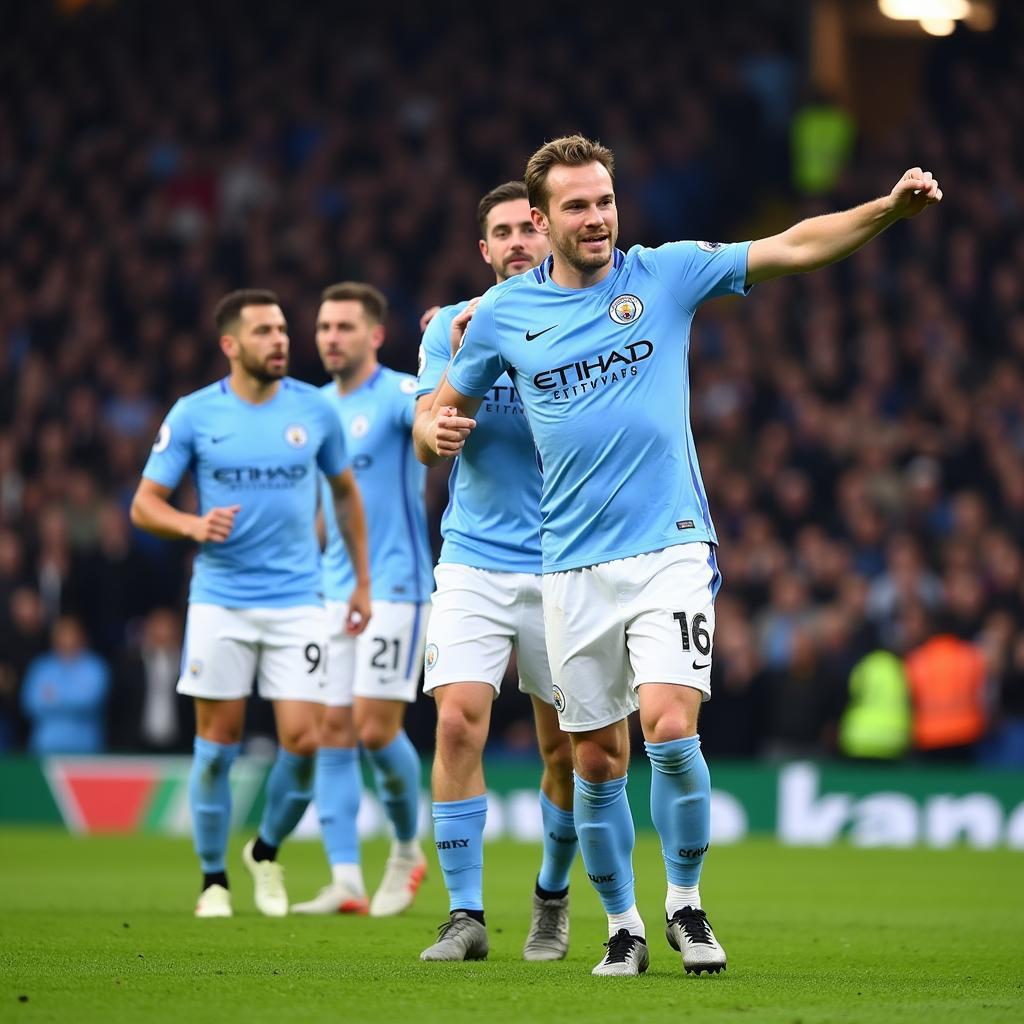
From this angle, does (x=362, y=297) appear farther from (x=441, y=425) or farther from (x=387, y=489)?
(x=441, y=425)

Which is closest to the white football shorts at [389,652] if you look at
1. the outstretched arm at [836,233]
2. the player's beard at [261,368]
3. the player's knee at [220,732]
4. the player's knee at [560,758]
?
the player's knee at [220,732]

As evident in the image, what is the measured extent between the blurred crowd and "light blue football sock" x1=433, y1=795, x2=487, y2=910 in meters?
9.73

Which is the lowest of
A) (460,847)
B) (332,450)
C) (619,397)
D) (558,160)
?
(460,847)

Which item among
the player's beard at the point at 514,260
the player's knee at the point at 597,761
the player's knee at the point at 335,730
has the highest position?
the player's beard at the point at 514,260

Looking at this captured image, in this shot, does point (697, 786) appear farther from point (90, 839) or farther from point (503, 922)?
point (90, 839)

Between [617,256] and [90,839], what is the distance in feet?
35.0

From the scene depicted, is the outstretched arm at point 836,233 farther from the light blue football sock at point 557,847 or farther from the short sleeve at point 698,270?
the light blue football sock at point 557,847

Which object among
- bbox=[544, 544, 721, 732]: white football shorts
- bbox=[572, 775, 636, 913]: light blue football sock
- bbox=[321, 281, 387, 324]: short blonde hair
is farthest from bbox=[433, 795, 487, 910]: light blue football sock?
bbox=[321, 281, 387, 324]: short blonde hair

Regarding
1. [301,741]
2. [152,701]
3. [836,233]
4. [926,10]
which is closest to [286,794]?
[301,741]

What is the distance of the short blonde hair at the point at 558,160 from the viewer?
6.73 m

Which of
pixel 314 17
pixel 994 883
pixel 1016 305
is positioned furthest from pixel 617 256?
pixel 314 17

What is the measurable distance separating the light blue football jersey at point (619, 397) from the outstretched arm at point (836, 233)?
0.34ft

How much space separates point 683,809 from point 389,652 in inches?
140

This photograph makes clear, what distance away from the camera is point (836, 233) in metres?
6.34
